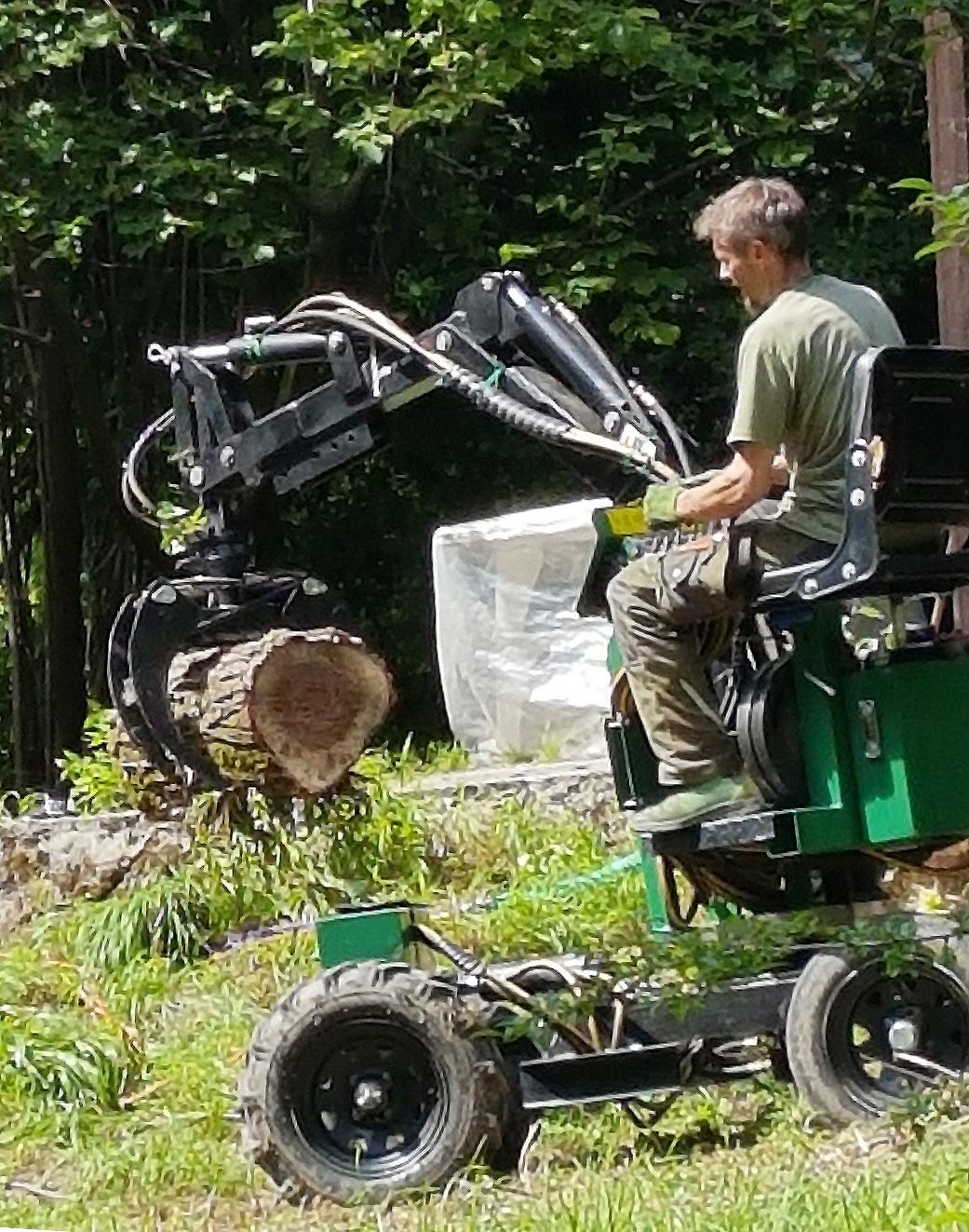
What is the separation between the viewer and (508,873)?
7.74m

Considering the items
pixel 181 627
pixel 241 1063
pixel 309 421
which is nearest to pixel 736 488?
pixel 309 421

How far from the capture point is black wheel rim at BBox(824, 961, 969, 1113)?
4.82 m

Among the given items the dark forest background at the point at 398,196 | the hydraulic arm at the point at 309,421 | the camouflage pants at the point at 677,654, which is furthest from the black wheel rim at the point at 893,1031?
the dark forest background at the point at 398,196

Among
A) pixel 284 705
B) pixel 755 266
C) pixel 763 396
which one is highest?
pixel 755 266

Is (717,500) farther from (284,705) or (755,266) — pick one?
(284,705)

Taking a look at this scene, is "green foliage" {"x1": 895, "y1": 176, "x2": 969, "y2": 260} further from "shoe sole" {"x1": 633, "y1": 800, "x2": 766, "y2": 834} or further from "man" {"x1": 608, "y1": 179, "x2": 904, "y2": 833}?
"shoe sole" {"x1": 633, "y1": 800, "x2": 766, "y2": 834}

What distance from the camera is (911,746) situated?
4.84 metres

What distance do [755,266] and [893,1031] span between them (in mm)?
1719

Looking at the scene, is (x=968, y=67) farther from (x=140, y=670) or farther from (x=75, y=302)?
(x=75, y=302)

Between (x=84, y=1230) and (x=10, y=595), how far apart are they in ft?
32.5

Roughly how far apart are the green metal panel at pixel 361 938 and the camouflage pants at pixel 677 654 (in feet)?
2.50

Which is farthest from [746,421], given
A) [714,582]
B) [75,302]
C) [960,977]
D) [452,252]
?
[75,302]

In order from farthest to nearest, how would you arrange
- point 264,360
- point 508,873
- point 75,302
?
point 75,302 → point 508,873 → point 264,360

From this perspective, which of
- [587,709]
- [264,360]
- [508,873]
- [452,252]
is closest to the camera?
[264,360]
